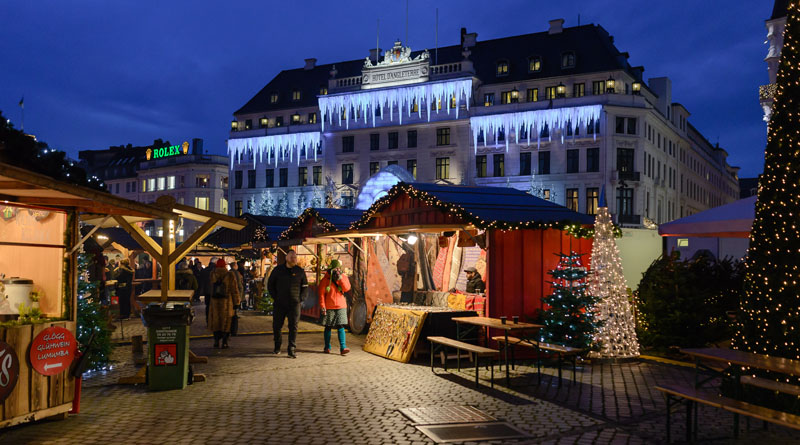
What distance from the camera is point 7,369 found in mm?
7344

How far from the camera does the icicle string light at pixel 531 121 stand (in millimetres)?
50750

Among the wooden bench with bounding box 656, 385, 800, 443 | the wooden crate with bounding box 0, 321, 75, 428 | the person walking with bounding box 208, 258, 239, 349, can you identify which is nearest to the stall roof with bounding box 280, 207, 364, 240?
the person walking with bounding box 208, 258, 239, 349

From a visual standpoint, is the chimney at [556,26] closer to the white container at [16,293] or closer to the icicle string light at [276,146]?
the icicle string light at [276,146]

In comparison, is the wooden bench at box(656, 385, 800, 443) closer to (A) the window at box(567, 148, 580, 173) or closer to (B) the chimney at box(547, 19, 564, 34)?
(A) the window at box(567, 148, 580, 173)

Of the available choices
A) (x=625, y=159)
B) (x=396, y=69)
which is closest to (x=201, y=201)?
(x=396, y=69)

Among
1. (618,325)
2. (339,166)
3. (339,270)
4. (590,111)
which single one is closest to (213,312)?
(339,270)

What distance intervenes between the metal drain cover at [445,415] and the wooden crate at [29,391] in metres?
3.77

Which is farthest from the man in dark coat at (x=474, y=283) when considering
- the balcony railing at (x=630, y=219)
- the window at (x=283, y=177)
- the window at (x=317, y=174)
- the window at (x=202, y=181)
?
the window at (x=202, y=181)

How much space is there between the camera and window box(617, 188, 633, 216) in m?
50.2

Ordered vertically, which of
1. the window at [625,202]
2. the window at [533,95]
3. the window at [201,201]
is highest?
the window at [533,95]

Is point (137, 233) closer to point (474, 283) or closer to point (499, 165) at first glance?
point (474, 283)

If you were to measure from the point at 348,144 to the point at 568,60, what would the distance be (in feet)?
61.5

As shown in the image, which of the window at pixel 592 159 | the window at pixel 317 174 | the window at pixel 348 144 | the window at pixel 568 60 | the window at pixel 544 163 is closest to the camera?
the window at pixel 592 159

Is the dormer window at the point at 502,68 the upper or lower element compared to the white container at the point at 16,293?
upper
